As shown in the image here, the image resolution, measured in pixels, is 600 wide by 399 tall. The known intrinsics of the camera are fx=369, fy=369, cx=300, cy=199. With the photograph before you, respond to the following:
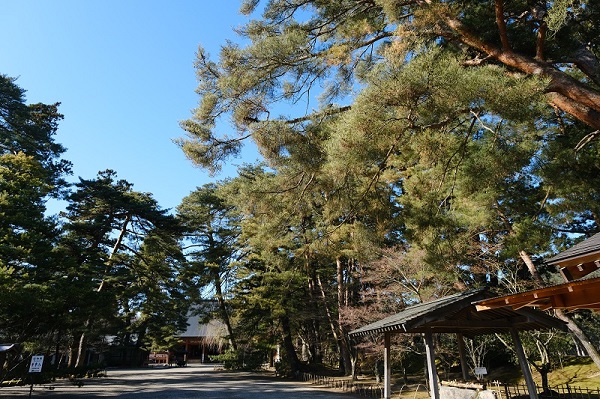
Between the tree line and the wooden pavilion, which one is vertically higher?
the tree line

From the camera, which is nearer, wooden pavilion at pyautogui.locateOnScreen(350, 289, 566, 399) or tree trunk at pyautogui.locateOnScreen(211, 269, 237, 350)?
wooden pavilion at pyautogui.locateOnScreen(350, 289, 566, 399)

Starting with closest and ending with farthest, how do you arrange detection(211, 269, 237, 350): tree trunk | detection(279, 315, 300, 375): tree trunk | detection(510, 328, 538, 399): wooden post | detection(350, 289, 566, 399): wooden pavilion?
detection(510, 328, 538, 399): wooden post, detection(350, 289, 566, 399): wooden pavilion, detection(279, 315, 300, 375): tree trunk, detection(211, 269, 237, 350): tree trunk

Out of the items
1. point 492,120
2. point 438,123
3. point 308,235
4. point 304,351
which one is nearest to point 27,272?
point 308,235

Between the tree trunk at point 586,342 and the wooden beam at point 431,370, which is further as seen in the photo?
the tree trunk at point 586,342

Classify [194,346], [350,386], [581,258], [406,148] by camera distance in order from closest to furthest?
[581,258], [406,148], [350,386], [194,346]

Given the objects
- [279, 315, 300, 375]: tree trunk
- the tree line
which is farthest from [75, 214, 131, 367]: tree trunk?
[279, 315, 300, 375]: tree trunk

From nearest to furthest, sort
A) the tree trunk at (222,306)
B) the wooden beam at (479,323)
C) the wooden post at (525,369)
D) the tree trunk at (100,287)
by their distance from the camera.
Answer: the wooden post at (525,369)
the wooden beam at (479,323)
the tree trunk at (100,287)
the tree trunk at (222,306)

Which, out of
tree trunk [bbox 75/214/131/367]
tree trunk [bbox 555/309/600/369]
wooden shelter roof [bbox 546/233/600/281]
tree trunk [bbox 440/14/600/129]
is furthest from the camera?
tree trunk [bbox 75/214/131/367]

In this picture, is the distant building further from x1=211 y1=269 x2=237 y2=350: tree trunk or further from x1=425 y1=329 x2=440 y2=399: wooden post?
x1=425 y1=329 x2=440 y2=399: wooden post

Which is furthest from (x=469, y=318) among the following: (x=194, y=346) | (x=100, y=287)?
(x=194, y=346)

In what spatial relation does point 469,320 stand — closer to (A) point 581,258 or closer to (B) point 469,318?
(B) point 469,318

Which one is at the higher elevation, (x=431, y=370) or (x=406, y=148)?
(x=406, y=148)

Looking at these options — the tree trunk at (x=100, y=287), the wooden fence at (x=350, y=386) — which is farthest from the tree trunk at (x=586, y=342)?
the tree trunk at (x=100, y=287)

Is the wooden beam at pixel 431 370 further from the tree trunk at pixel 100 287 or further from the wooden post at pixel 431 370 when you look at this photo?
the tree trunk at pixel 100 287
